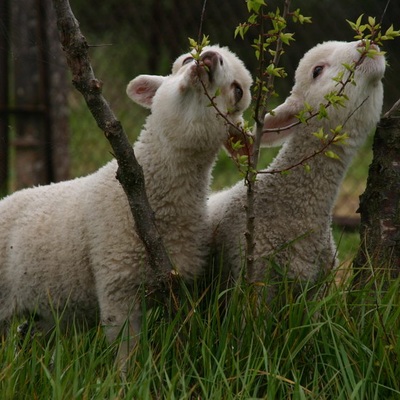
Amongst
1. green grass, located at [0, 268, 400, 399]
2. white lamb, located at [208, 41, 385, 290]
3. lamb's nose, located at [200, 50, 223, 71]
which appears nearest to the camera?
green grass, located at [0, 268, 400, 399]

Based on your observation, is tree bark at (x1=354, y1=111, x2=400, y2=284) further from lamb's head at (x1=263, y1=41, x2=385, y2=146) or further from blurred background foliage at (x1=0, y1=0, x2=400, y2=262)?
blurred background foliage at (x1=0, y1=0, x2=400, y2=262)

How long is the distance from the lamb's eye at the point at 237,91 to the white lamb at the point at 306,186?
0.80 feet

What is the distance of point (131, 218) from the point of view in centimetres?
354

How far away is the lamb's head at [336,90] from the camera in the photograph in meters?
3.65

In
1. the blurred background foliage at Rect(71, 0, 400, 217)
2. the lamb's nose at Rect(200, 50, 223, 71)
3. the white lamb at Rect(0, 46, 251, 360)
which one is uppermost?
the blurred background foliage at Rect(71, 0, 400, 217)

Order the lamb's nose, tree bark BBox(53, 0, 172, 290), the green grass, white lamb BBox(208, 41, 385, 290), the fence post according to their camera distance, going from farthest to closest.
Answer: the fence post, white lamb BBox(208, 41, 385, 290), the lamb's nose, tree bark BBox(53, 0, 172, 290), the green grass

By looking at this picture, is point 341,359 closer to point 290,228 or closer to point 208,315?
point 208,315

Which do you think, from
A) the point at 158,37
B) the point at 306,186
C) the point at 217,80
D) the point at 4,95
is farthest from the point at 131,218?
the point at 158,37

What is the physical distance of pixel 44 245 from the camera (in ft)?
12.6

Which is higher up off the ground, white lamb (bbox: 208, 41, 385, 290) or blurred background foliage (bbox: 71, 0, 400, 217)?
blurred background foliage (bbox: 71, 0, 400, 217)

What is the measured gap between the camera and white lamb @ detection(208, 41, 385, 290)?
3.61 m

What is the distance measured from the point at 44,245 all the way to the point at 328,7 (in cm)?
423

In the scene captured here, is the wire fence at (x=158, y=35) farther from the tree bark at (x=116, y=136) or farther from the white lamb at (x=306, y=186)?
the tree bark at (x=116, y=136)

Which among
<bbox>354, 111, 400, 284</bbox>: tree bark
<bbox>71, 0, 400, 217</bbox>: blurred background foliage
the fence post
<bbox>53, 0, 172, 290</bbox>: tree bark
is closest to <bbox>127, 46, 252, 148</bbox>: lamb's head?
<bbox>53, 0, 172, 290</bbox>: tree bark
